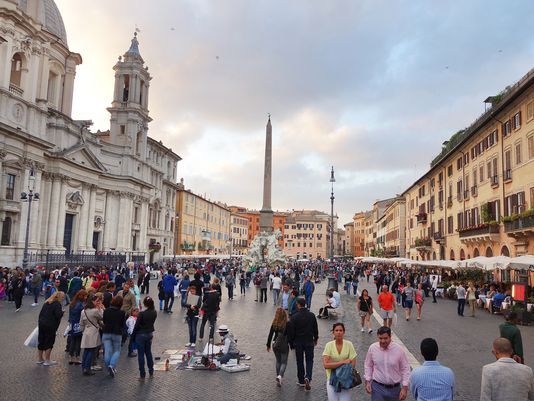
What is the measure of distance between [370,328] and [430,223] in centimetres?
3361

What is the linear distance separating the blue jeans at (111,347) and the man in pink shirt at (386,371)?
5.17 meters

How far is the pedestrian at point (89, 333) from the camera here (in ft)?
27.3

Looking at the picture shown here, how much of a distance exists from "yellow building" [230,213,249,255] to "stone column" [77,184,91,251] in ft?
191

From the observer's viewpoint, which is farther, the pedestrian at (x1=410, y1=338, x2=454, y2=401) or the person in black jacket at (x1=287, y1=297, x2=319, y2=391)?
the person in black jacket at (x1=287, y1=297, x2=319, y2=391)

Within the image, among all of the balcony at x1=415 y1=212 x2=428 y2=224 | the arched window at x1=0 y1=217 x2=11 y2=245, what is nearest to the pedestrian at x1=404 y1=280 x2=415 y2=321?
the arched window at x1=0 y1=217 x2=11 y2=245

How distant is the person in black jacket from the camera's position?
7.62m

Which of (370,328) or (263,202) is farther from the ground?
(263,202)

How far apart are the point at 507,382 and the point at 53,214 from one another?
41394mm

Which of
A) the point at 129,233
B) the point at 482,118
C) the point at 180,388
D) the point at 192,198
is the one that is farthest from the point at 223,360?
the point at 192,198

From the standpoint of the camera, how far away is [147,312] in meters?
8.36

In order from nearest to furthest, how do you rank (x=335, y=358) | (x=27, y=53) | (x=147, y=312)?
(x=335, y=358), (x=147, y=312), (x=27, y=53)

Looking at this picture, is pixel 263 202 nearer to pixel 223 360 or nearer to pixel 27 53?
pixel 27 53

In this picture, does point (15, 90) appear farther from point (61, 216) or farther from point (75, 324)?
point (75, 324)

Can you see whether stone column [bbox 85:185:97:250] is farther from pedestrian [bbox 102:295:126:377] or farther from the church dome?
pedestrian [bbox 102:295:126:377]
